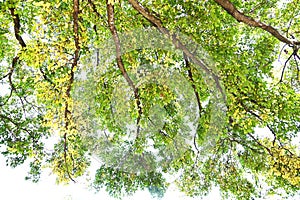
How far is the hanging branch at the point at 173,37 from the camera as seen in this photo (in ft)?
12.6

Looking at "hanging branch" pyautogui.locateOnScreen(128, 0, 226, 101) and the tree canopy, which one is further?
"hanging branch" pyautogui.locateOnScreen(128, 0, 226, 101)

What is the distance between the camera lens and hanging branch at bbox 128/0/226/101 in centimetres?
386

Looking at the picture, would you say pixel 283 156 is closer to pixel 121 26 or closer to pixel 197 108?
pixel 197 108

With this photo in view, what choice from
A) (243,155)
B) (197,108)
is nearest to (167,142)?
(197,108)

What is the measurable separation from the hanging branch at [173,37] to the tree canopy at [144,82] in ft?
0.05

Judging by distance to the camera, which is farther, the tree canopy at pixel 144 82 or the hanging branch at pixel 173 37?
the hanging branch at pixel 173 37

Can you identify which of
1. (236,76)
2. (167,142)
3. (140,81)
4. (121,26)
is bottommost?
(167,142)

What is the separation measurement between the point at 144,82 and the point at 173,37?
2.30 feet

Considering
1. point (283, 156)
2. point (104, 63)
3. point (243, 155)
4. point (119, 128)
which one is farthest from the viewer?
point (243, 155)

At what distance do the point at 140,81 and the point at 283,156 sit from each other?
2595 millimetres

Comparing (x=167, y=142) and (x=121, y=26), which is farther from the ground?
(x=121, y=26)

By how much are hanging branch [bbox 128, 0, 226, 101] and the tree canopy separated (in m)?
0.02

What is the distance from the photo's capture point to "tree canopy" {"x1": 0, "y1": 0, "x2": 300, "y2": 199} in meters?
3.74

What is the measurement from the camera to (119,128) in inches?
173
